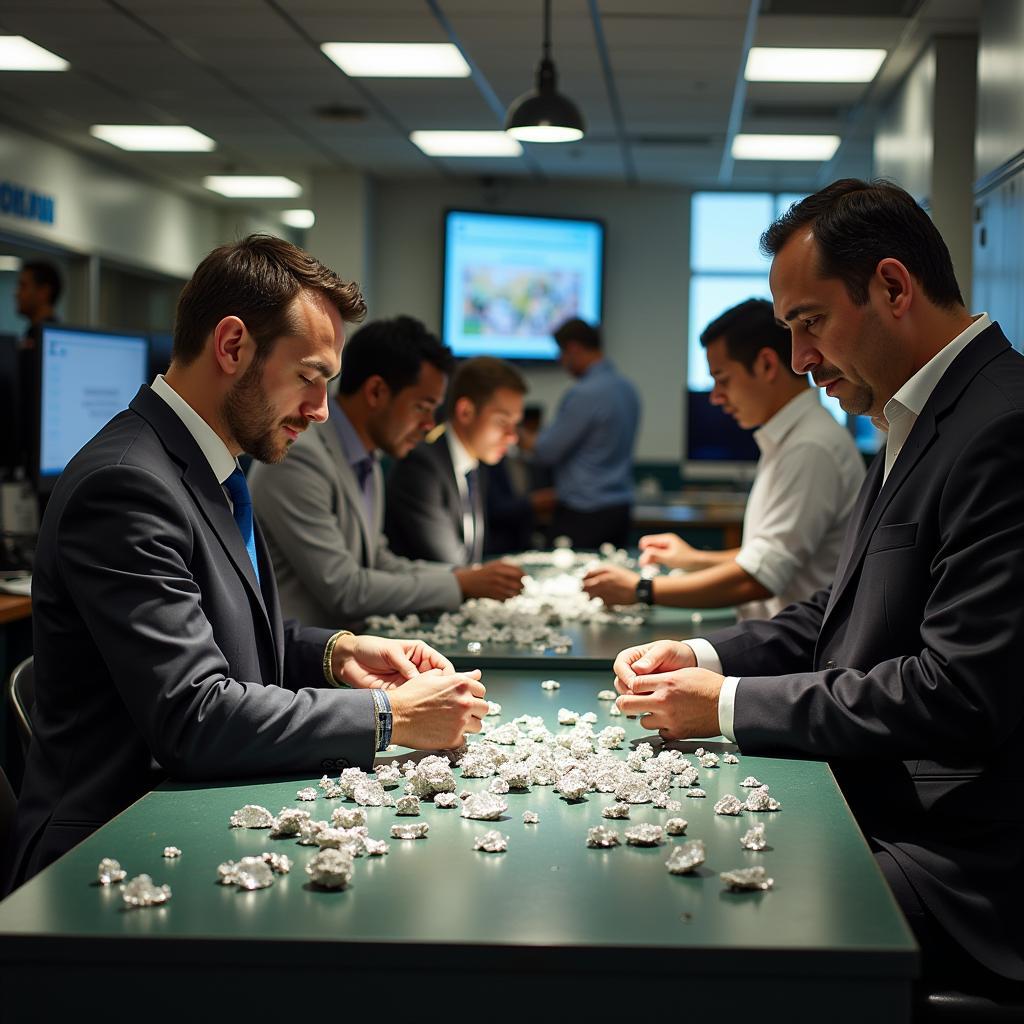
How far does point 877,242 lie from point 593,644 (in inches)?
47.7

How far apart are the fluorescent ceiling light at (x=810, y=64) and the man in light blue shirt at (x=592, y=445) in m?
1.80

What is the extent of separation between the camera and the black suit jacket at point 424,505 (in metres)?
4.21

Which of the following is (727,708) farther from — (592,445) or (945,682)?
(592,445)

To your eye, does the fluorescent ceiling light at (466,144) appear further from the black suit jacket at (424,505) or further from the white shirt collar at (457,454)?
the black suit jacket at (424,505)

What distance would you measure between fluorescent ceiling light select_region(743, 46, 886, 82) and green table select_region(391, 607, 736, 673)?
3.91 meters

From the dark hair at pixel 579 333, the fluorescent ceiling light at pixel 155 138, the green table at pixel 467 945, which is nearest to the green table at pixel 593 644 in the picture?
the green table at pixel 467 945

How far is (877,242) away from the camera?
1.96 m

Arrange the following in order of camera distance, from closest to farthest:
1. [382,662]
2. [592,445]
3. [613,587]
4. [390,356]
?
[382,662] → [613,587] → [390,356] → [592,445]

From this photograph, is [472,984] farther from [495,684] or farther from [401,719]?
[495,684]

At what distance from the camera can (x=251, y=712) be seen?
168 cm

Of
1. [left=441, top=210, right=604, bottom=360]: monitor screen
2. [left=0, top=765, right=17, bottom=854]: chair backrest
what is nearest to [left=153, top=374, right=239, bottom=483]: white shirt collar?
[left=0, top=765, right=17, bottom=854]: chair backrest

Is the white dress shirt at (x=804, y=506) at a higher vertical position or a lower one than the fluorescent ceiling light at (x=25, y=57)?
lower

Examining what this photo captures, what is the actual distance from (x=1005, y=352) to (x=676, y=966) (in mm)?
1152

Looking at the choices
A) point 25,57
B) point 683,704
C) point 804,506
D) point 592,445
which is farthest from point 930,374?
point 25,57
